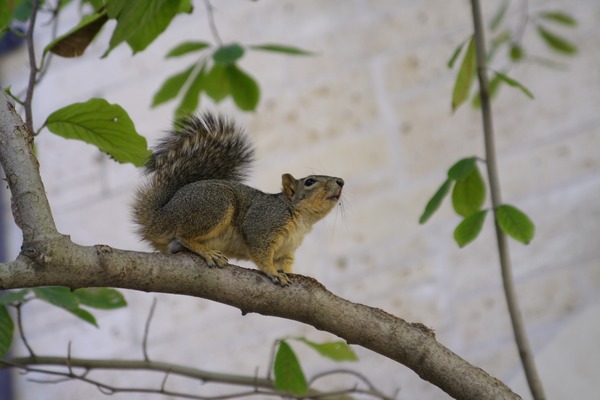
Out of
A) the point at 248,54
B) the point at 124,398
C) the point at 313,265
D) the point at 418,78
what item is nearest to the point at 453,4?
the point at 418,78

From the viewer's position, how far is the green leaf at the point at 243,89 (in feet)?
4.82

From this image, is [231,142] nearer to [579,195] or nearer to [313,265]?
[313,265]

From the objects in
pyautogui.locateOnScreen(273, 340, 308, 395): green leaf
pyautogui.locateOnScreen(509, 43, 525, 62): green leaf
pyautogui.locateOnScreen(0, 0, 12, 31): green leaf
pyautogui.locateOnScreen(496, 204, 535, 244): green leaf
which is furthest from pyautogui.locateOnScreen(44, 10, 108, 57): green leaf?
pyautogui.locateOnScreen(509, 43, 525, 62): green leaf

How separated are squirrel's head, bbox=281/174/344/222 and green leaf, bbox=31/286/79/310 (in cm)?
37

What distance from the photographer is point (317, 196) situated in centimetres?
128

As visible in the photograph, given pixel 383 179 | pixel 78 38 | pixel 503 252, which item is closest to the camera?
pixel 78 38

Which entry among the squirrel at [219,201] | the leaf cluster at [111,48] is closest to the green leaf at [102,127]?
the leaf cluster at [111,48]

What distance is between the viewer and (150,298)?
2217mm

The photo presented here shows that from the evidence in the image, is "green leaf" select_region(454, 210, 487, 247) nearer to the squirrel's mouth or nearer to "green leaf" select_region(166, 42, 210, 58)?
the squirrel's mouth

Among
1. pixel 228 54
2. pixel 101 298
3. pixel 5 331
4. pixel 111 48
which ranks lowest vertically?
pixel 5 331

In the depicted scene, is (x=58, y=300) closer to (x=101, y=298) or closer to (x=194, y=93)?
(x=101, y=298)

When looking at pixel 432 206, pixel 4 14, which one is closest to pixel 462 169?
pixel 432 206

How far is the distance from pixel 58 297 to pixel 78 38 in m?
0.34

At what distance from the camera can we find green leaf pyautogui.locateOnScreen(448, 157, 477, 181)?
1.08 m
